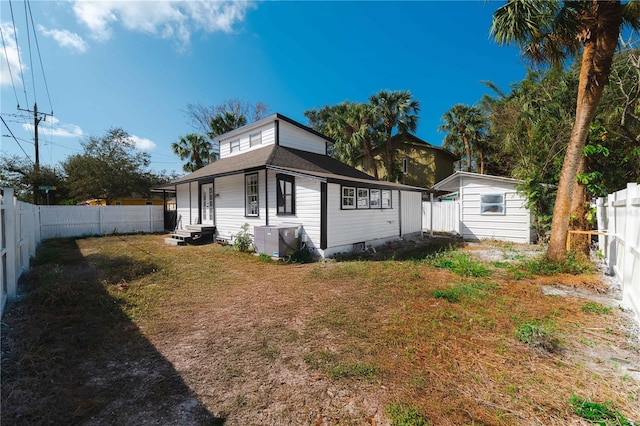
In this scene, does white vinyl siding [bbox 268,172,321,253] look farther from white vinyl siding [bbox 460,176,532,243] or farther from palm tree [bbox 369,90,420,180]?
palm tree [bbox 369,90,420,180]

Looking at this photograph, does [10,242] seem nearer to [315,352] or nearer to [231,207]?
[315,352]

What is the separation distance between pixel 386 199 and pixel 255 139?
7.16 meters

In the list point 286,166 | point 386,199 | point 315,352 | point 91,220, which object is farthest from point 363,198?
point 91,220

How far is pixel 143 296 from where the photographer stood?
5.46 metres

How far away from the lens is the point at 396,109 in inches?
824

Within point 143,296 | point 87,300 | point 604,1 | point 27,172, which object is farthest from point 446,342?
point 27,172

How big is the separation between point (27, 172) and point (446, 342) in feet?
105

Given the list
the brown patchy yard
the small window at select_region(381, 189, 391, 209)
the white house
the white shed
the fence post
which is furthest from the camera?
the small window at select_region(381, 189, 391, 209)

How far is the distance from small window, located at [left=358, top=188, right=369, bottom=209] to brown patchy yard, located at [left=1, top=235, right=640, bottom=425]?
181 inches

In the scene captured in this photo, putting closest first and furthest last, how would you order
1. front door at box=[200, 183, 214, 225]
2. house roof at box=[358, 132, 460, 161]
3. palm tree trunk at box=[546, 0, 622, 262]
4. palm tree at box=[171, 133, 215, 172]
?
palm tree trunk at box=[546, 0, 622, 262], front door at box=[200, 183, 214, 225], palm tree at box=[171, 133, 215, 172], house roof at box=[358, 132, 460, 161]

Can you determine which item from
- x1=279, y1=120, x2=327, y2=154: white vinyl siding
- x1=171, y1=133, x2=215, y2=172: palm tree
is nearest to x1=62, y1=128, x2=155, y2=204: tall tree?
x1=171, y1=133, x2=215, y2=172: palm tree

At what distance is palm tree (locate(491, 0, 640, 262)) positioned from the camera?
21.4 ft

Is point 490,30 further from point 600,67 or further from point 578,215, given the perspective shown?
point 578,215

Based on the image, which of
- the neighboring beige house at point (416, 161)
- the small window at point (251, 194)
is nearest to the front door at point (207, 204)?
the small window at point (251, 194)
